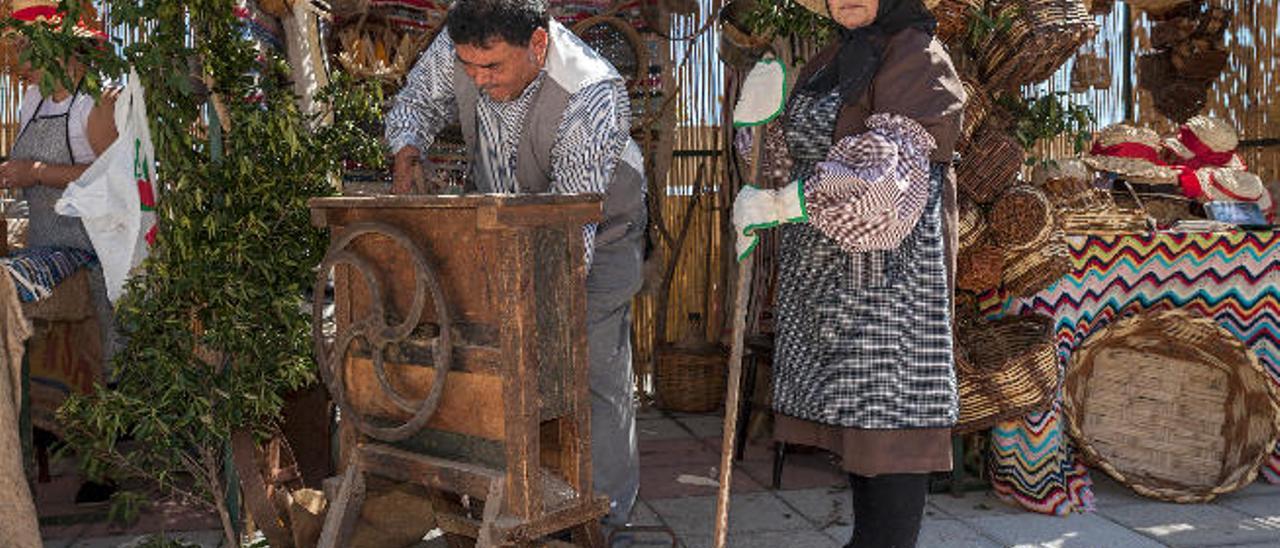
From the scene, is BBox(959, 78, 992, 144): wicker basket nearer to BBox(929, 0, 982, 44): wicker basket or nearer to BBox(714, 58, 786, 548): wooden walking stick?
BBox(929, 0, 982, 44): wicker basket

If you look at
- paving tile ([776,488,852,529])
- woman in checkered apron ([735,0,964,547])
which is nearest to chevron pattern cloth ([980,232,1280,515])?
paving tile ([776,488,852,529])

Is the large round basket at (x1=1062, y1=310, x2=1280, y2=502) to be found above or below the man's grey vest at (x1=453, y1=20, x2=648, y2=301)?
below

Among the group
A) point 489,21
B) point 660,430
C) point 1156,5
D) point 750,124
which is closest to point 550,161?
point 489,21

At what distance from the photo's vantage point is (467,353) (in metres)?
2.40

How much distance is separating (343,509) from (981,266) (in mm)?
2386

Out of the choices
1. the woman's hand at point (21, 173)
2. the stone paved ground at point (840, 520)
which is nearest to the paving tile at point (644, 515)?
the stone paved ground at point (840, 520)

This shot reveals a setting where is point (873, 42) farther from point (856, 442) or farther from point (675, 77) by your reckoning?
point (675, 77)

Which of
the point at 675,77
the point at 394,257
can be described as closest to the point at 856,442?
the point at 394,257

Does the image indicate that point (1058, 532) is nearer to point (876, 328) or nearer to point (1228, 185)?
point (876, 328)

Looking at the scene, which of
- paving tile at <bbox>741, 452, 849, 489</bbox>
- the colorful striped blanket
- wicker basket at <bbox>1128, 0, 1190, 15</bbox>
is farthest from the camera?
wicker basket at <bbox>1128, 0, 1190, 15</bbox>

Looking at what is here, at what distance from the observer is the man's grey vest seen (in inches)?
108

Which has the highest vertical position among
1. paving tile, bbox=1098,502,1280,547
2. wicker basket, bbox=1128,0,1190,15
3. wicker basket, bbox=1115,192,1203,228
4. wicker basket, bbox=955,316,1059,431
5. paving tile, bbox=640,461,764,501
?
wicker basket, bbox=1128,0,1190,15

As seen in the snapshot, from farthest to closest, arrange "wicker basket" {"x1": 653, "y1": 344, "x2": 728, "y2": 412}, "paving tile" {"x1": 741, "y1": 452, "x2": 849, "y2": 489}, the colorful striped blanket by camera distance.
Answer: "wicker basket" {"x1": 653, "y1": 344, "x2": 728, "y2": 412} → "paving tile" {"x1": 741, "y1": 452, "x2": 849, "y2": 489} → the colorful striped blanket

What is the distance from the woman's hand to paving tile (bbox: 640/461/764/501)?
2.53 m
